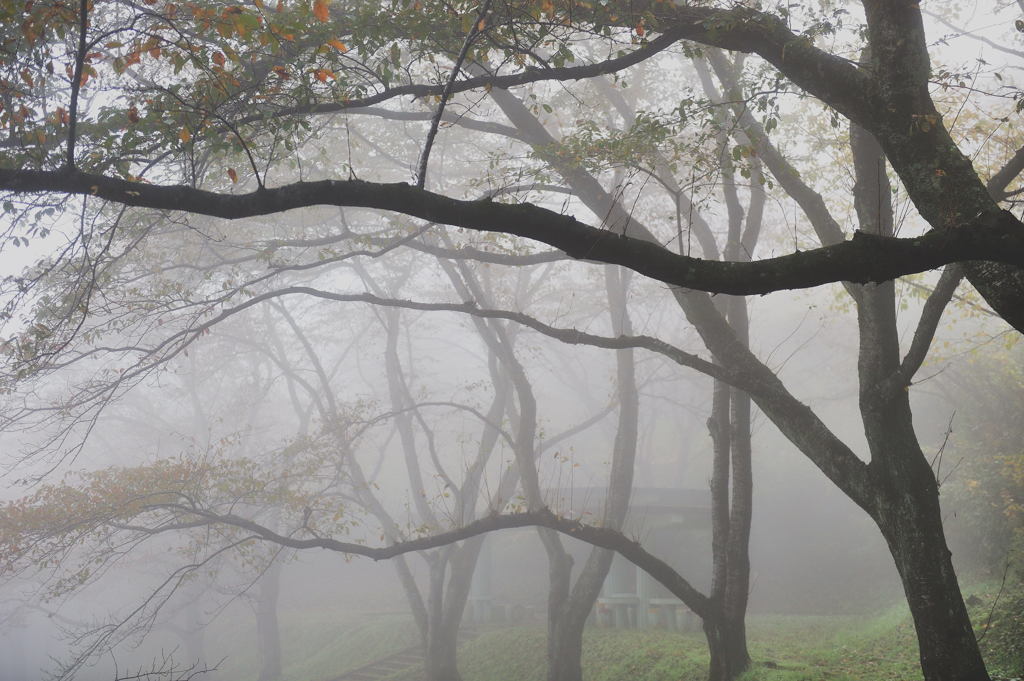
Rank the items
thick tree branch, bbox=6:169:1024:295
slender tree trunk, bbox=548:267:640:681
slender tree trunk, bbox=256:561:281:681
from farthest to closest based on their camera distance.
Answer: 1. slender tree trunk, bbox=256:561:281:681
2. slender tree trunk, bbox=548:267:640:681
3. thick tree branch, bbox=6:169:1024:295

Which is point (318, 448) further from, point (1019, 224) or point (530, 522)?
point (1019, 224)

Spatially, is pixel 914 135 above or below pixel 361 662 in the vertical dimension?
above

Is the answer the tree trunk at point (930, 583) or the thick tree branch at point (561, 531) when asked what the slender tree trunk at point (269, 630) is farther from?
the tree trunk at point (930, 583)

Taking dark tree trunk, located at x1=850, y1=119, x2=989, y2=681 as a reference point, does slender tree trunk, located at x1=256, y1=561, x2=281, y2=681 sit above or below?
below

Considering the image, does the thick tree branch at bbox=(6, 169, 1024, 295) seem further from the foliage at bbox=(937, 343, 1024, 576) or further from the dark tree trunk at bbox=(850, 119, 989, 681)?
the foliage at bbox=(937, 343, 1024, 576)

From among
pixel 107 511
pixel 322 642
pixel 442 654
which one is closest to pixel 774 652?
pixel 442 654

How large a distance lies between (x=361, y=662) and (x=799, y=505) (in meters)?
17.6

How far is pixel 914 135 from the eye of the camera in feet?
15.8

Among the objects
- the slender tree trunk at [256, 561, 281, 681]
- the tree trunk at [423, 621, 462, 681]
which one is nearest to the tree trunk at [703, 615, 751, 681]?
the tree trunk at [423, 621, 462, 681]

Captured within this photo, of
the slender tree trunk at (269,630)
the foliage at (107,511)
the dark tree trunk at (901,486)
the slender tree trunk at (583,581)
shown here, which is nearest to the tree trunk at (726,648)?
the slender tree trunk at (583,581)

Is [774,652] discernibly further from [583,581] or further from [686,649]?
[583,581]

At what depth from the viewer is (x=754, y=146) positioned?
7.18 m

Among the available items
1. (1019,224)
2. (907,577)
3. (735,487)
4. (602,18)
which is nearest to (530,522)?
(735,487)

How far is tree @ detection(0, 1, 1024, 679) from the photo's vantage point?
3520 millimetres
